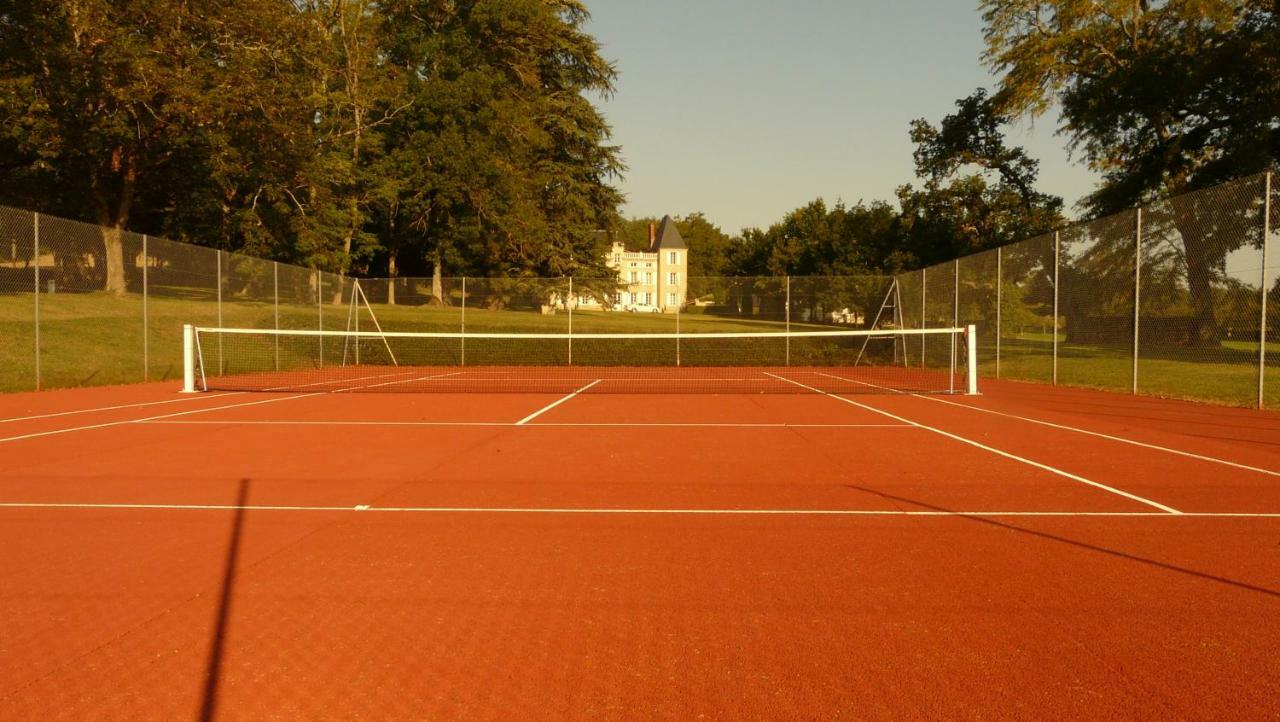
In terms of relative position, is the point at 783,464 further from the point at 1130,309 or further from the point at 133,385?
the point at 133,385

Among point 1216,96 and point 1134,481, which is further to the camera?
point 1216,96

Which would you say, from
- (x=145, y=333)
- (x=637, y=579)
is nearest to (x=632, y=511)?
(x=637, y=579)

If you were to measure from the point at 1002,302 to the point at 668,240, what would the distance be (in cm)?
10281

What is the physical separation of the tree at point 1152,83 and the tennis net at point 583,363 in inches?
456

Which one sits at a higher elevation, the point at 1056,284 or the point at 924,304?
the point at 1056,284

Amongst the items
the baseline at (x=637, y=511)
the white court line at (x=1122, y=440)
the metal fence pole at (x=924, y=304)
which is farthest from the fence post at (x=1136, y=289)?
the metal fence pole at (x=924, y=304)

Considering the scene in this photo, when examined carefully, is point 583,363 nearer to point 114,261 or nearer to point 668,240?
point 114,261

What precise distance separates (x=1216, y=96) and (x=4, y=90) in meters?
36.3

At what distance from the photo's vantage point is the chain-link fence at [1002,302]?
13.4 meters

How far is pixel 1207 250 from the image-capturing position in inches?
544

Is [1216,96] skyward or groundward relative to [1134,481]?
skyward

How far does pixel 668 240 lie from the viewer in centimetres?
12181

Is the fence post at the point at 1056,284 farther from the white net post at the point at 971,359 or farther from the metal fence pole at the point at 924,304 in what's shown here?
the metal fence pole at the point at 924,304

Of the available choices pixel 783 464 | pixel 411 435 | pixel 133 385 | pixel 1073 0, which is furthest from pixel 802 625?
pixel 1073 0
